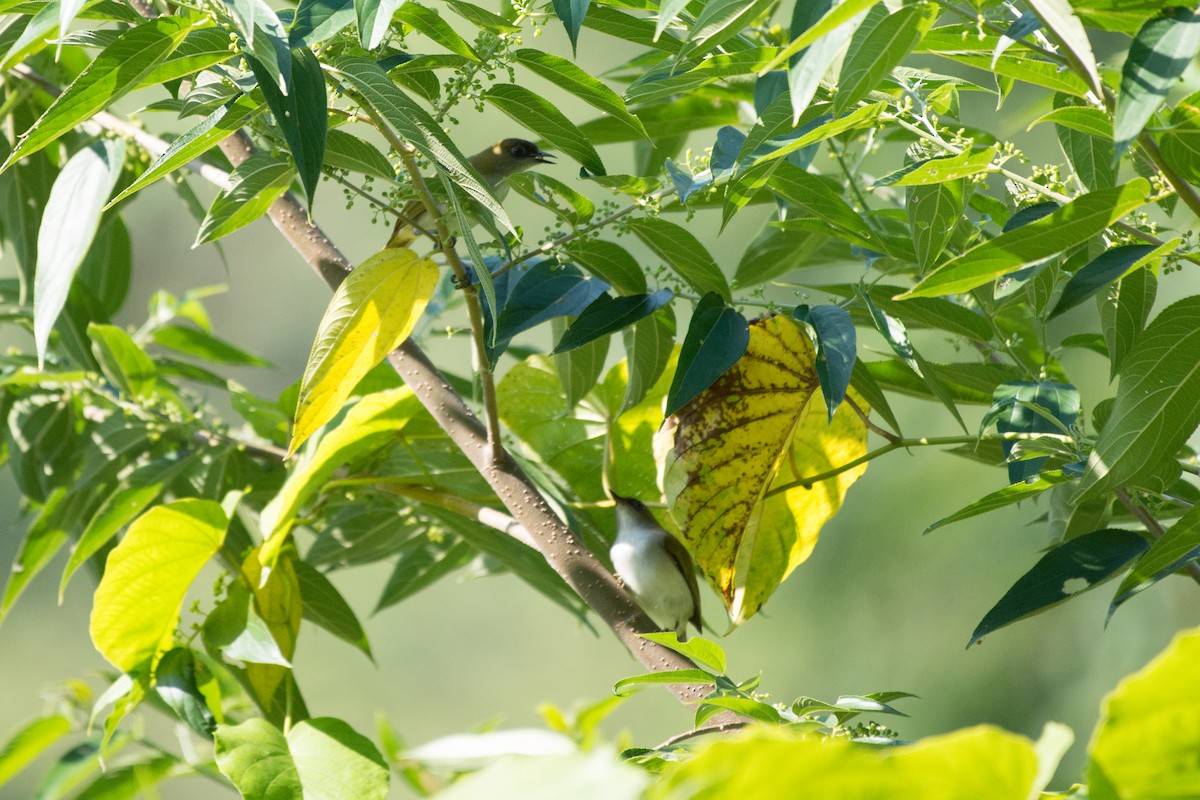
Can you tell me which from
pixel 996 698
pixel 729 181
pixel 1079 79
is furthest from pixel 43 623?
pixel 1079 79

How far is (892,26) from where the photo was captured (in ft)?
1.54

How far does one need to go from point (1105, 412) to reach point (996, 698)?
238 centimetres

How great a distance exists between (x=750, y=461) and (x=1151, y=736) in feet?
1.66

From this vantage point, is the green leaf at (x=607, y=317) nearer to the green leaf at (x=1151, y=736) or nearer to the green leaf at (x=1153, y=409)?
Answer: the green leaf at (x=1153, y=409)

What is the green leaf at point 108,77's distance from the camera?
0.52 m

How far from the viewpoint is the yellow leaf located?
2.17 feet

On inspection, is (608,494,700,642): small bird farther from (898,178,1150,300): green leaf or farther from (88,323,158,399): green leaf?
(898,178,1150,300): green leaf

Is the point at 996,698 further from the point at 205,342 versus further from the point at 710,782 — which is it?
the point at 710,782

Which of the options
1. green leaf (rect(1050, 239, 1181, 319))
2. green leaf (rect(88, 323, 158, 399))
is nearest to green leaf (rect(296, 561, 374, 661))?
green leaf (rect(88, 323, 158, 399))

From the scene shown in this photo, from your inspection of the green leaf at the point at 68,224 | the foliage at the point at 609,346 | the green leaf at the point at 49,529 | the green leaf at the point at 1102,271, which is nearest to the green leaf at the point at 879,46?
the foliage at the point at 609,346

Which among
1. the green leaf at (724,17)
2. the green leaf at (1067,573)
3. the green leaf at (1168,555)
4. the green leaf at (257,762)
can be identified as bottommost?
the green leaf at (1067,573)

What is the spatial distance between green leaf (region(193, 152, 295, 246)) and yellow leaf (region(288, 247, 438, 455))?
0.07 metres

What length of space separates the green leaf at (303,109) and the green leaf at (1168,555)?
46 centimetres

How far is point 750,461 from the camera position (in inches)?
30.2
